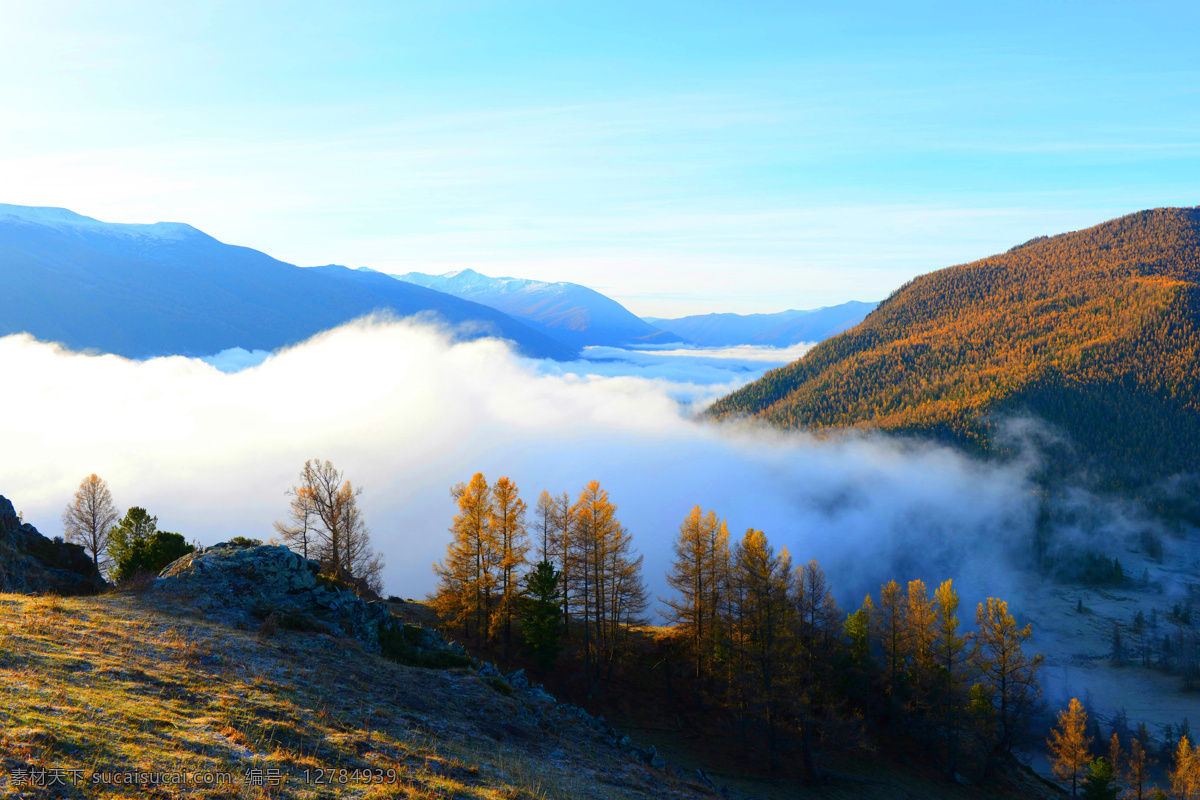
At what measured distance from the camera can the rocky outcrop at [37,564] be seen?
33.2 metres

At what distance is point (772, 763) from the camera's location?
39406 millimetres

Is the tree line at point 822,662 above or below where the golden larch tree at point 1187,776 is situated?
above

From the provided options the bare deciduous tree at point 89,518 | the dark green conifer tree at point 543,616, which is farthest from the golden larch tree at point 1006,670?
the bare deciduous tree at point 89,518

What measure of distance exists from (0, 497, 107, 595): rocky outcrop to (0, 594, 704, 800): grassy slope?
11.7 meters

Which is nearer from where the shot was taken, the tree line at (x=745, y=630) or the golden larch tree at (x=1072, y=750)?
the tree line at (x=745, y=630)

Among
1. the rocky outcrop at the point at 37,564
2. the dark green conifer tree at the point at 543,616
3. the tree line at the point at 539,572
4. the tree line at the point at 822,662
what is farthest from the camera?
the tree line at the point at 539,572

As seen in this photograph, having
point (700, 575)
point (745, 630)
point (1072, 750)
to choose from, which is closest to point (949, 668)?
point (745, 630)

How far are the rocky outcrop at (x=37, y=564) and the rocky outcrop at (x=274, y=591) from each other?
839 centimetres

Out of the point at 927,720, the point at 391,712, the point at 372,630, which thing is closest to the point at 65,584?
the point at 372,630

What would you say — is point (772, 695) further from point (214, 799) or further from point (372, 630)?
point (214, 799)

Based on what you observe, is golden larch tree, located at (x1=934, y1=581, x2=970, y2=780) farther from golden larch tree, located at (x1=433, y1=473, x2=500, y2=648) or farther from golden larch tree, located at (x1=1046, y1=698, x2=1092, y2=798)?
golden larch tree, located at (x1=433, y1=473, x2=500, y2=648)

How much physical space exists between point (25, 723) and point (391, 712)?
33.2ft

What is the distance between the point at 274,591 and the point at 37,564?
22781mm

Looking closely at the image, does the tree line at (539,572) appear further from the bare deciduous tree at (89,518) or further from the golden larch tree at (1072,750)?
the golden larch tree at (1072,750)
